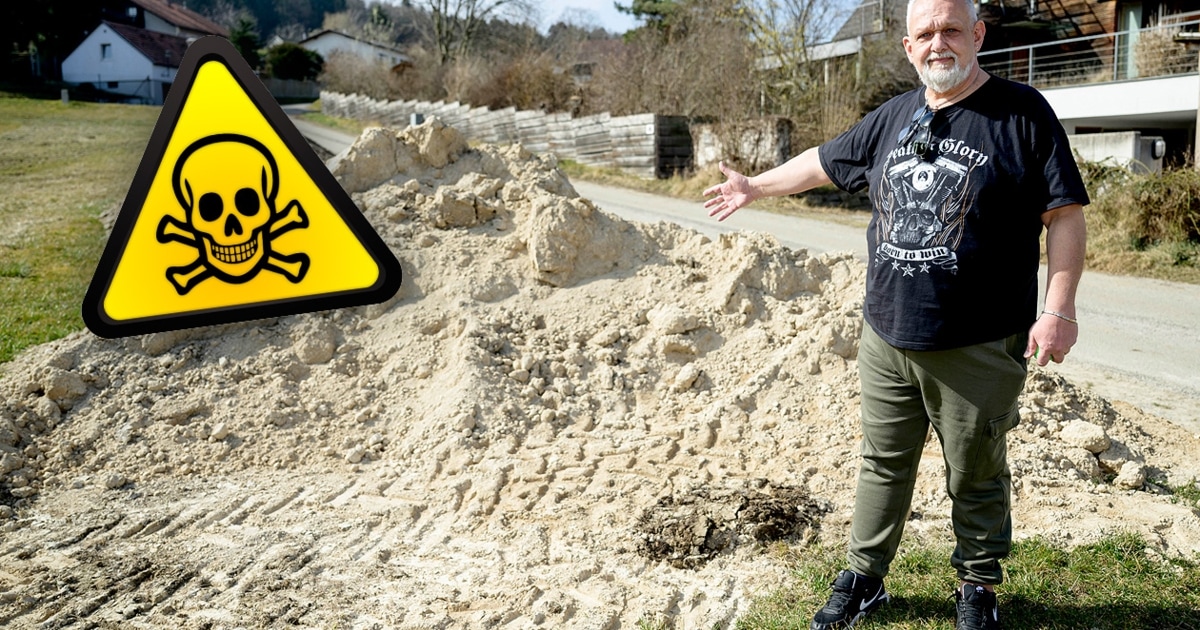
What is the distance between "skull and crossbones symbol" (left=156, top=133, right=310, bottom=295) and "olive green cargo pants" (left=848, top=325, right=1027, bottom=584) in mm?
2047

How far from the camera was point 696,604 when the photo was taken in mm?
3344

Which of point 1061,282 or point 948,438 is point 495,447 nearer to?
point 948,438

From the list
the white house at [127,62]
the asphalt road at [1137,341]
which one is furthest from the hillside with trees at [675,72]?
the asphalt road at [1137,341]

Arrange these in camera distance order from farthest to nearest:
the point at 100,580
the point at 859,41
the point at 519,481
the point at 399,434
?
1. the point at 859,41
2. the point at 399,434
3. the point at 519,481
4. the point at 100,580

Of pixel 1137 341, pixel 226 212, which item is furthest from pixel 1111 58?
pixel 226 212

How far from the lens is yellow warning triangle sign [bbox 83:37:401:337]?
Result: 1.26 m

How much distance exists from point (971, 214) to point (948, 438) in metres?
0.71

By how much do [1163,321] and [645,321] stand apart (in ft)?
18.9

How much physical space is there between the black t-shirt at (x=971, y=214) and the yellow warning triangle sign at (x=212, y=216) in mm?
1897

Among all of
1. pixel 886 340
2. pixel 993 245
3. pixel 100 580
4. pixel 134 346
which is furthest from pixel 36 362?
pixel 993 245

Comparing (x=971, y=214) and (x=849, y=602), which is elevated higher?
(x=971, y=214)

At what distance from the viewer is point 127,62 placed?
1.80 metres

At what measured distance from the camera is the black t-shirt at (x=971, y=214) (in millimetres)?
2520

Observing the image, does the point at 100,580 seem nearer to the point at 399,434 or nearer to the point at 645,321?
the point at 399,434
